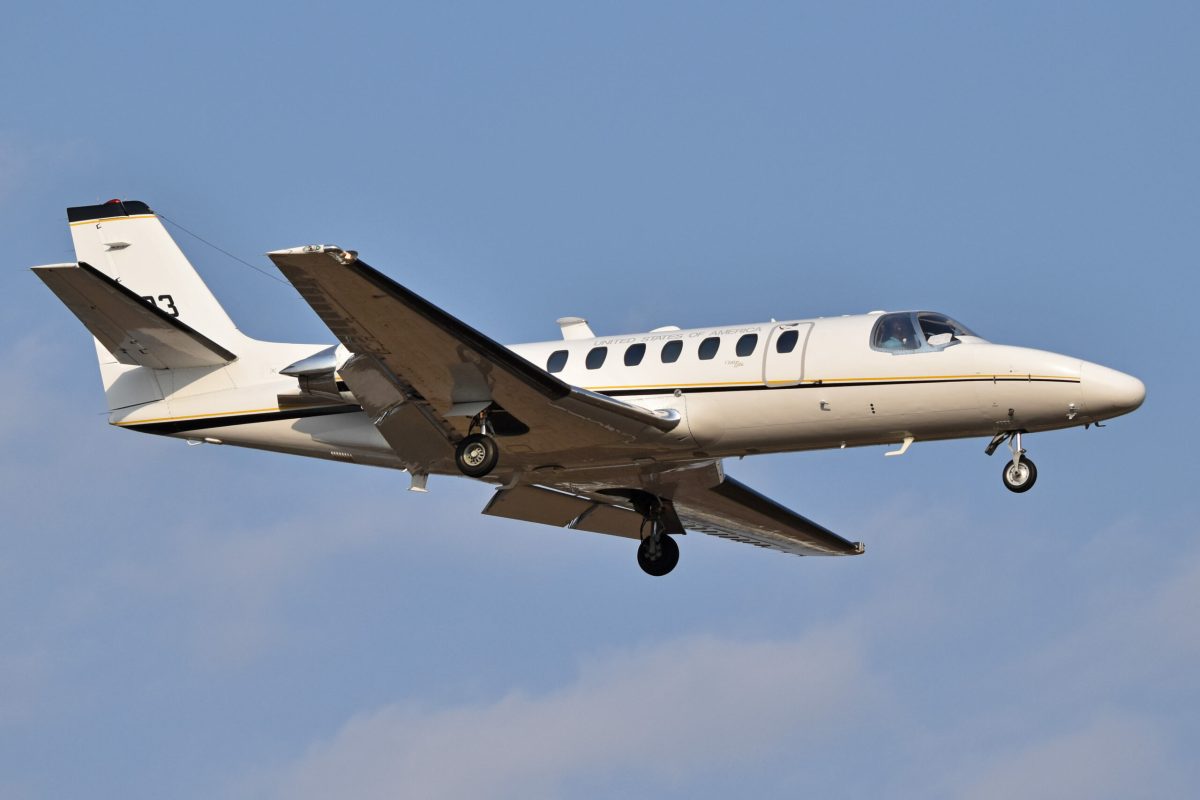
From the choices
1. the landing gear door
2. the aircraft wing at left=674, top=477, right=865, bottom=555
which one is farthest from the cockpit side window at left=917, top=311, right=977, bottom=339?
the aircraft wing at left=674, top=477, right=865, bottom=555

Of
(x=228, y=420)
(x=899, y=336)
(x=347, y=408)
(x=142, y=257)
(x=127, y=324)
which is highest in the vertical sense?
(x=142, y=257)

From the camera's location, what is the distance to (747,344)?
78.6 feet

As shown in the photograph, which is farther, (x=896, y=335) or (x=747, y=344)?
(x=747, y=344)

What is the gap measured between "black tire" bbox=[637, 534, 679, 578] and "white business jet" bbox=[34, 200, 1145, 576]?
28.3 inches

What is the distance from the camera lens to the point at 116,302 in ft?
81.5

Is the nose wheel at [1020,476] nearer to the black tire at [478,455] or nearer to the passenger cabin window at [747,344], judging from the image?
the passenger cabin window at [747,344]

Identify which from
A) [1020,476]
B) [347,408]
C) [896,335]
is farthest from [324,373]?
[1020,476]

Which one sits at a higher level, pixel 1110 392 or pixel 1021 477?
pixel 1110 392

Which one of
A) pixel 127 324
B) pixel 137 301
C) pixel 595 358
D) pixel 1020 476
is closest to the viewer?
pixel 1020 476

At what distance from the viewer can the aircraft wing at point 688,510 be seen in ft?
88.3

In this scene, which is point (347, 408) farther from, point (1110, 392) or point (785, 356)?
point (1110, 392)

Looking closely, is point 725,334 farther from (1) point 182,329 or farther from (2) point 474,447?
(1) point 182,329

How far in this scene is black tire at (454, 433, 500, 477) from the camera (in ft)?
79.0

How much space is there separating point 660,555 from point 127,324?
28.0ft
